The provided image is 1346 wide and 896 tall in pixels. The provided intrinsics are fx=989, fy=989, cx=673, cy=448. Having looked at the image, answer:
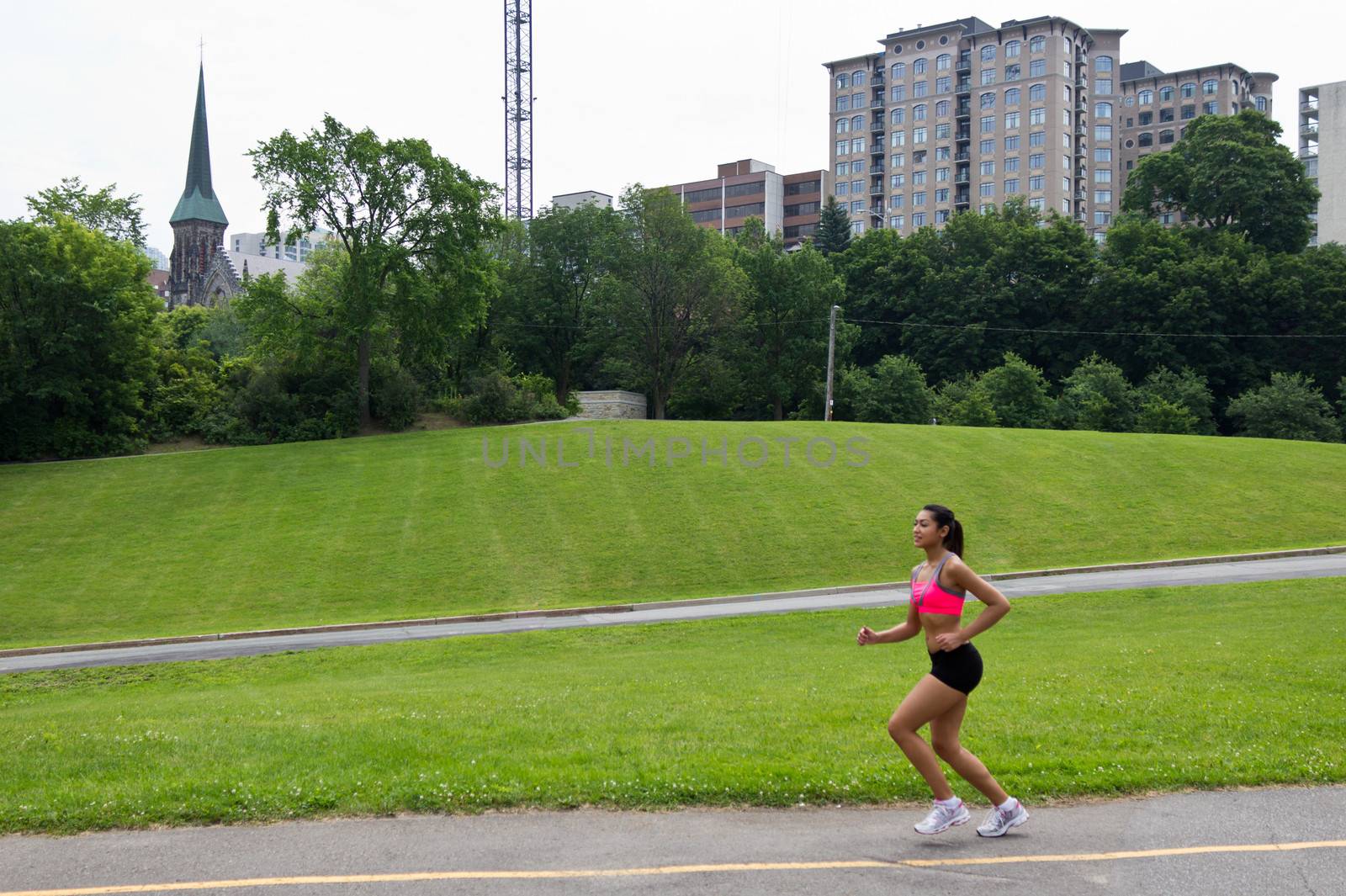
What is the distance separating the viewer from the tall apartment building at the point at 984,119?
125 metres

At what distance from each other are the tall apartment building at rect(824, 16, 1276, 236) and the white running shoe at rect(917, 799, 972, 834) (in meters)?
121

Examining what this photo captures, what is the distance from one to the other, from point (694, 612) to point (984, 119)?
12245 centimetres

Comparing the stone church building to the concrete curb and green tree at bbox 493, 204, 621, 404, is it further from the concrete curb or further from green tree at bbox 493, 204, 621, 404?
the concrete curb

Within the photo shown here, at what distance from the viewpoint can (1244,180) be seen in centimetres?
8206

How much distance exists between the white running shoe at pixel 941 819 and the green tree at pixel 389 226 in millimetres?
44428

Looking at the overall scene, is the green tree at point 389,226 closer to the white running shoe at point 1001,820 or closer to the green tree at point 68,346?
the green tree at point 68,346

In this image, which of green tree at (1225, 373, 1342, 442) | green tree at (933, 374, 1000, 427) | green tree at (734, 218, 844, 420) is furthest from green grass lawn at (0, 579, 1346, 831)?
green tree at (734, 218, 844, 420)

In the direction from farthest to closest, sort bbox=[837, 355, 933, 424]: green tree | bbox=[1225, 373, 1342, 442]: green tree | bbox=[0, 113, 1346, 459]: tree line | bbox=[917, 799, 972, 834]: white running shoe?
bbox=[837, 355, 933, 424]: green tree → bbox=[1225, 373, 1342, 442]: green tree → bbox=[0, 113, 1346, 459]: tree line → bbox=[917, 799, 972, 834]: white running shoe

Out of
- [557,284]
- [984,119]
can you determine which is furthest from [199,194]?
[984,119]

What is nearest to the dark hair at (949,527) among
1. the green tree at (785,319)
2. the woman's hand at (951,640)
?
the woman's hand at (951,640)

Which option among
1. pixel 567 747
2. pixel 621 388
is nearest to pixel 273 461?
pixel 621 388

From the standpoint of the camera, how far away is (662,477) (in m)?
36.8

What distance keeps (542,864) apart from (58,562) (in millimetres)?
30387

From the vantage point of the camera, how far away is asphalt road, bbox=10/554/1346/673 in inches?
827
